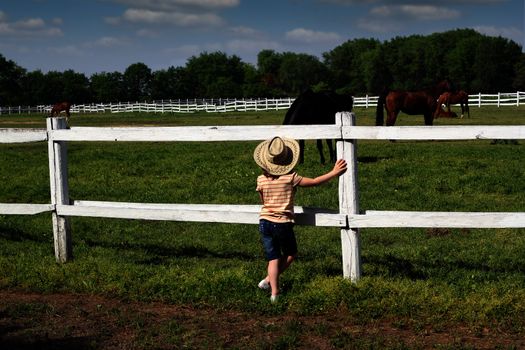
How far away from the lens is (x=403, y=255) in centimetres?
777

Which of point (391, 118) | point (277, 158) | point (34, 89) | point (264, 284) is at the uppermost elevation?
point (34, 89)

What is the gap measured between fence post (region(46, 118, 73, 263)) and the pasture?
9.2 inches

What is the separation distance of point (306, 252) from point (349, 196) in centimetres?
208

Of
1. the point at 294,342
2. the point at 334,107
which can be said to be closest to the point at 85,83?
the point at 334,107

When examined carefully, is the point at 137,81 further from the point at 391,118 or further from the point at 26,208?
the point at 26,208

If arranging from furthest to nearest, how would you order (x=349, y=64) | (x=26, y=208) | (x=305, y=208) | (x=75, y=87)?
(x=349, y=64) < (x=75, y=87) < (x=26, y=208) < (x=305, y=208)

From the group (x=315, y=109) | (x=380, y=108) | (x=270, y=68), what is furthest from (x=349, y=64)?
(x=315, y=109)

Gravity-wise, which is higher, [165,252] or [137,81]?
[137,81]

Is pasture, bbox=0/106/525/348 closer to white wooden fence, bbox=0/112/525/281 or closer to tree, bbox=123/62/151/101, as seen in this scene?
white wooden fence, bbox=0/112/525/281

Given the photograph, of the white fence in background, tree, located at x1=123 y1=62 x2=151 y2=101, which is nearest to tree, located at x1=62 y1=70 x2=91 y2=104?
tree, located at x1=123 y1=62 x2=151 y2=101

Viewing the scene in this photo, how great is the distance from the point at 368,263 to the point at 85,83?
558 feet

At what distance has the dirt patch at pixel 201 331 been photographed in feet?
A: 16.7

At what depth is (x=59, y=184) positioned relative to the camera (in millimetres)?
7594

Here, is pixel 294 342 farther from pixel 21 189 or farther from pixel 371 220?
pixel 21 189
